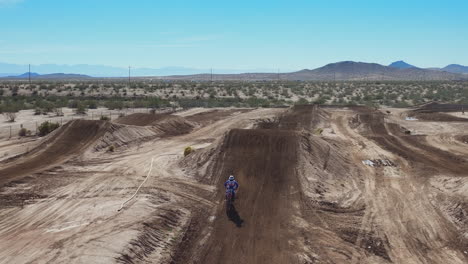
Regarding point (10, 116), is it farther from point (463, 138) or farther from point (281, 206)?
point (463, 138)

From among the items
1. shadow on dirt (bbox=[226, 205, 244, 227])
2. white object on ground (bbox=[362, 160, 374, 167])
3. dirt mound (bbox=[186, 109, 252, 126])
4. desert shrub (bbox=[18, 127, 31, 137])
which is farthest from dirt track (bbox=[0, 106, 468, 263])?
dirt mound (bbox=[186, 109, 252, 126])

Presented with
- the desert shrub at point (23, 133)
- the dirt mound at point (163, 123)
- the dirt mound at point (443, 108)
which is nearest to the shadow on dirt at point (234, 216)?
the dirt mound at point (163, 123)

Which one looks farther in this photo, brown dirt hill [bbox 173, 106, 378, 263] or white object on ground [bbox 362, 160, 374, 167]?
white object on ground [bbox 362, 160, 374, 167]

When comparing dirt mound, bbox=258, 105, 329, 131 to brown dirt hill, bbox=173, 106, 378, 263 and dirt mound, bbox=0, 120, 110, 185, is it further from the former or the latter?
dirt mound, bbox=0, 120, 110, 185

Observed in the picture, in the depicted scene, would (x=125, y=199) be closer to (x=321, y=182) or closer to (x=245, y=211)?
(x=245, y=211)

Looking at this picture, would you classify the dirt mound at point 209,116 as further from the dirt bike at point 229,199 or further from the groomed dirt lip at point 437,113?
the dirt bike at point 229,199
